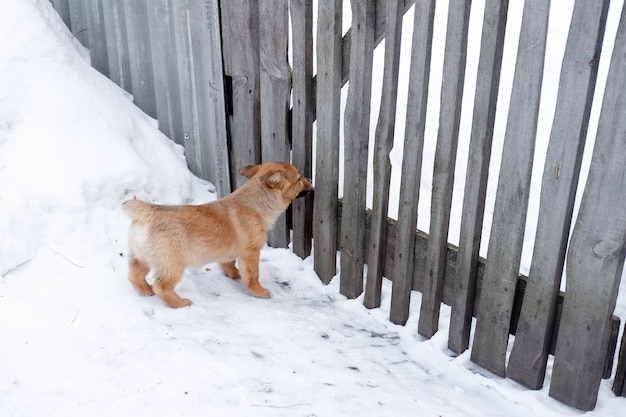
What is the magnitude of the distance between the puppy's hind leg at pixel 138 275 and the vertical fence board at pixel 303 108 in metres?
1.22

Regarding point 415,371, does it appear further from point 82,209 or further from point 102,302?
point 82,209

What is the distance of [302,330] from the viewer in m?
4.01

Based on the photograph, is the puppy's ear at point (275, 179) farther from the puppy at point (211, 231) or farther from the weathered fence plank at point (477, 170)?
the weathered fence plank at point (477, 170)

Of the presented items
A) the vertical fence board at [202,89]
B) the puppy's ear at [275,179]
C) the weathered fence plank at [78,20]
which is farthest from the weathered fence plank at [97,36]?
the puppy's ear at [275,179]

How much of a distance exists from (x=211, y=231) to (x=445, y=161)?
1544mm

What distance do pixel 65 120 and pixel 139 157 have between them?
0.60 meters

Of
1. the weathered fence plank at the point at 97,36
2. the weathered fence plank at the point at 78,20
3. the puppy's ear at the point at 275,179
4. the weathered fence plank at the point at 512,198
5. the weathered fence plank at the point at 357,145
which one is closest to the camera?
the weathered fence plank at the point at 512,198

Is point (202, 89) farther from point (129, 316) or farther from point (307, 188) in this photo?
point (129, 316)

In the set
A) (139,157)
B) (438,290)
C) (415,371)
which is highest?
(139,157)

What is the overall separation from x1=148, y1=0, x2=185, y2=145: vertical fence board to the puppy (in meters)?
1.25

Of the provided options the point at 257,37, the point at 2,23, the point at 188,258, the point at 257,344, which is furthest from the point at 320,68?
the point at 2,23

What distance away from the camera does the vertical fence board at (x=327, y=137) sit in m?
4.02

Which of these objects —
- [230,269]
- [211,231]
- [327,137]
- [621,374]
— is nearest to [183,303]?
[211,231]

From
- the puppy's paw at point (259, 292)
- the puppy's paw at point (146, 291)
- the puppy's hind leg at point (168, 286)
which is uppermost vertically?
the puppy's hind leg at point (168, 286)
